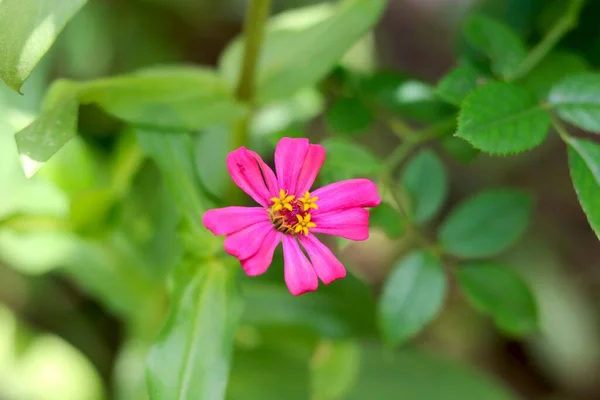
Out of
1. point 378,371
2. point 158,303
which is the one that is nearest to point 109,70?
point 158,303

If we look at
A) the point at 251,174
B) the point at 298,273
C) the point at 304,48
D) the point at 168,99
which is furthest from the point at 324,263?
the point at 304,48

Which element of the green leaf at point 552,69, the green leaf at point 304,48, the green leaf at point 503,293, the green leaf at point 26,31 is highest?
the green leaf at point 304,48

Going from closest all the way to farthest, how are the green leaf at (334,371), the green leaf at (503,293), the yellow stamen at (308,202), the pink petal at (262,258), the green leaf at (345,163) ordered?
the pink petal at (262,258) < the yellow stamen at (308,202) < the green leaf at (345,163) < the green leaf at (503,293) < the green leaf at (334,371)

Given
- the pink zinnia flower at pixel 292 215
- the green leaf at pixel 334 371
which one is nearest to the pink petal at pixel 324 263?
the pink zinnia flower at pixel 292 215

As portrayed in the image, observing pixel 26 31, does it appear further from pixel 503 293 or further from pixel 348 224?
pixel 503 293

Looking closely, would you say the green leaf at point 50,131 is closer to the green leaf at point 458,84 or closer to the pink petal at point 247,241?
the pink petal at point 247,241

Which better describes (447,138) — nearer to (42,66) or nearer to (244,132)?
(244,132)

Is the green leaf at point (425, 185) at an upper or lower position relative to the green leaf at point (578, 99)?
upper

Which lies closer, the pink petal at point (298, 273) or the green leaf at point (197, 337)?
the pink petal at point (298, 273)
